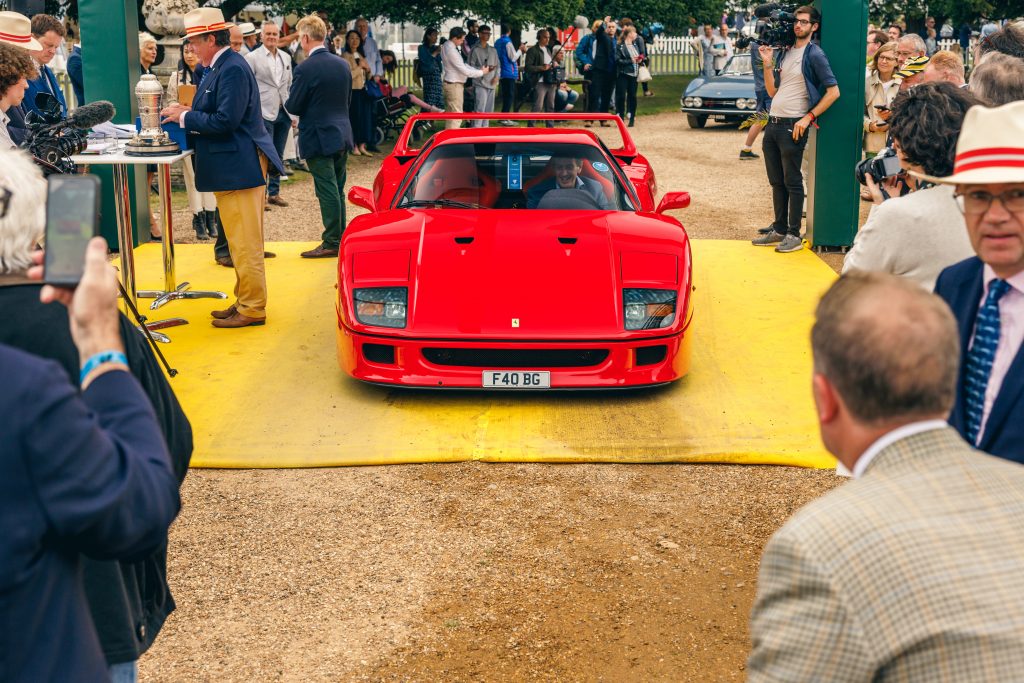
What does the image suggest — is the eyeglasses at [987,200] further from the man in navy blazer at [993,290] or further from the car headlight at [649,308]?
the car headlight at [649,308]

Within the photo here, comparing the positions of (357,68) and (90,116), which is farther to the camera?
(357,68)

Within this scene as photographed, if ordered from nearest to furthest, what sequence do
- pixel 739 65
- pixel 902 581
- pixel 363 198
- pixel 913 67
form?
pixel 902 581
pixel 363 198
pixel 913 67
pixel 739 65

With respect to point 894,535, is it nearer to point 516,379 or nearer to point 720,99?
point 516,379

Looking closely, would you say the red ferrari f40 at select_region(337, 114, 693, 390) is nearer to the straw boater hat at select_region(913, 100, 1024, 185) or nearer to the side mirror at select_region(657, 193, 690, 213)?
the side mirror at select_region(657, 193, 690, 213)

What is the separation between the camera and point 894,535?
1.67 m

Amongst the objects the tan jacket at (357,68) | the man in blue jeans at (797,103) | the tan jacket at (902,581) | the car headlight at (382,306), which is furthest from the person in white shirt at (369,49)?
the tan jacket at (902,581)

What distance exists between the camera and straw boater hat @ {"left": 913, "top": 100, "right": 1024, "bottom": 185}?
2.63m

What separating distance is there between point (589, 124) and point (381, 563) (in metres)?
20.1

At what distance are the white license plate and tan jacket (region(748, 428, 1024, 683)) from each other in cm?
452

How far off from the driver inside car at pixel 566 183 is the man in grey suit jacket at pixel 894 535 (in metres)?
5.70

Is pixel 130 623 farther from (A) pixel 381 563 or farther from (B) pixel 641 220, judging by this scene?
(B) pixel 641 220

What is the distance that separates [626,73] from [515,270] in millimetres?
16759

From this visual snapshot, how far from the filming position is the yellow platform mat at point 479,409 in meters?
5.82

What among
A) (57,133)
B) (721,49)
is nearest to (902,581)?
(57,133)
